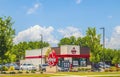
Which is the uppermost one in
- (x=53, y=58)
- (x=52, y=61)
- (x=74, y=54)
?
(x=74, y=54)

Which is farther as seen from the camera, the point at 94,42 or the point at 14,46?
the point at 94,42

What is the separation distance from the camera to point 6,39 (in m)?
49.8

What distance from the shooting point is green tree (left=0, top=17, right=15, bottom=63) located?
160ft

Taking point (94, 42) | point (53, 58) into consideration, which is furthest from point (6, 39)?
point (94, 42)

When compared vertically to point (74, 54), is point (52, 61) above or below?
below

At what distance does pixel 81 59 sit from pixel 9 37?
34.3 m

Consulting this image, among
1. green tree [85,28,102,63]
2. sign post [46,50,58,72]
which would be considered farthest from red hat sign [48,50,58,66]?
green tree [85,28,102,63]

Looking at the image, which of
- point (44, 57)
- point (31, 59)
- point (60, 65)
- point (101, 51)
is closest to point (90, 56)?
point (101, 51)

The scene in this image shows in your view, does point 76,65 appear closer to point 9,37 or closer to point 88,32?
point 88,32

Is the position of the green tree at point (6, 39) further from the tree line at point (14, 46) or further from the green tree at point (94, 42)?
the green tree at point (94, 42)

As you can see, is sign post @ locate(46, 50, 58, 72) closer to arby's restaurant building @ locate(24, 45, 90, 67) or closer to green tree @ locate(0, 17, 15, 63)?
green tree @ locate(0, 17, 15, 63)

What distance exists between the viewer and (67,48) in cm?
8062

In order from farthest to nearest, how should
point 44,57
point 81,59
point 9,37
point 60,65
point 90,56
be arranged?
point 44,57
point 81,59
point 90,56
point 60,65
point 9,37

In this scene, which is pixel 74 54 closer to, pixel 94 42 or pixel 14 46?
pixel 94 42
